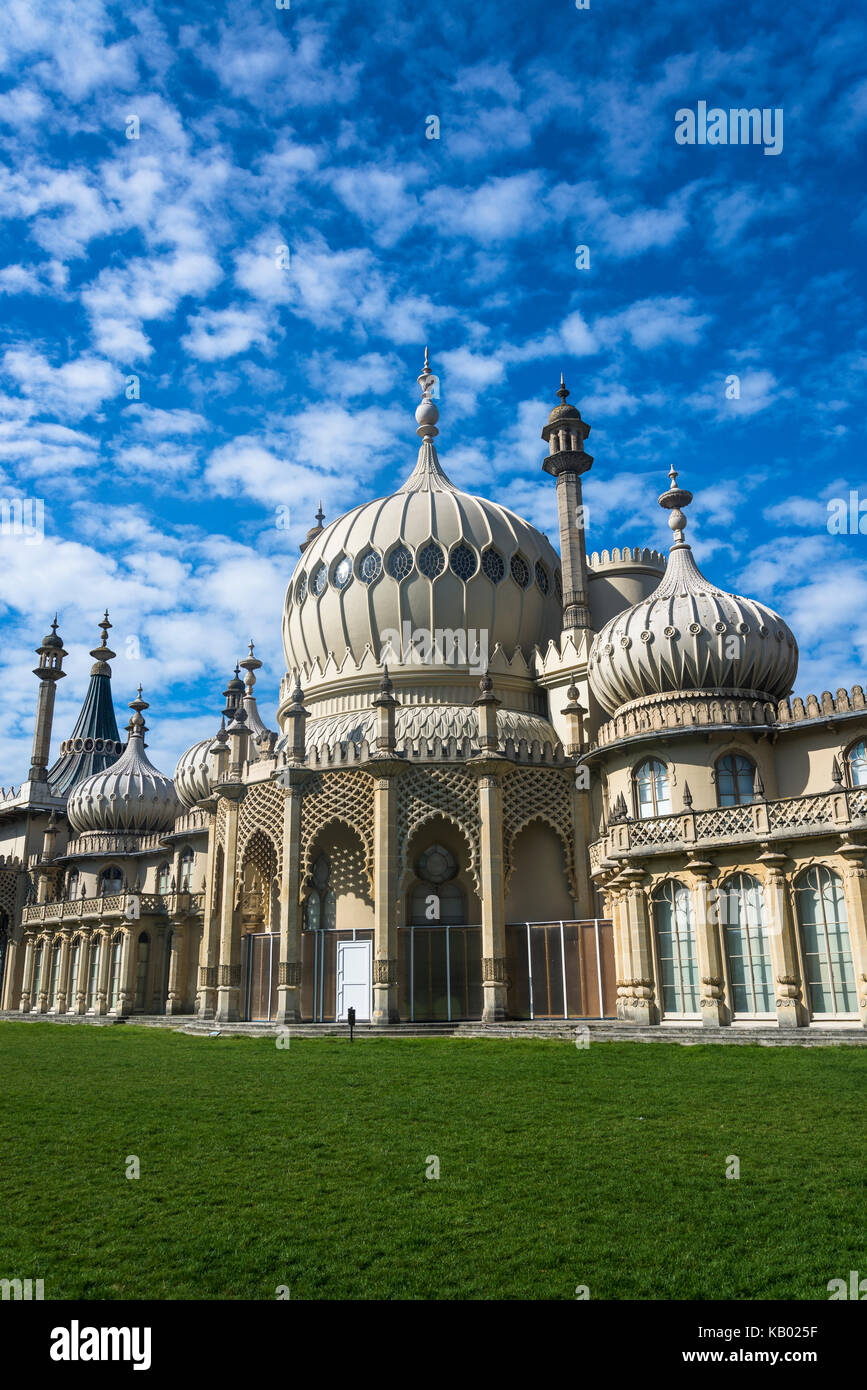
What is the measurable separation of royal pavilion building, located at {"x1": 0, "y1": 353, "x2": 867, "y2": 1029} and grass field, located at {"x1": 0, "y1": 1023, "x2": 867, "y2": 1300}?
522cm

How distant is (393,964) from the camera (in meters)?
24.1

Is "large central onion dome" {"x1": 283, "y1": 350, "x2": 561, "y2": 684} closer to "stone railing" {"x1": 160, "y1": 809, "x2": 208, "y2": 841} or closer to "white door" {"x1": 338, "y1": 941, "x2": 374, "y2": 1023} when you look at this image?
"stone railing" {"x1": 160, "y1": 809, "x2": 208, "y2": 841}

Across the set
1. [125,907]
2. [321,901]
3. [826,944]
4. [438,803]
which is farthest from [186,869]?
[826,944]

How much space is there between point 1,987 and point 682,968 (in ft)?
114

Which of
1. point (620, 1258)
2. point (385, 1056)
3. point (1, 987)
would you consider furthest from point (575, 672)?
point (1, 987)

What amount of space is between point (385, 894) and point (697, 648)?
360 inches

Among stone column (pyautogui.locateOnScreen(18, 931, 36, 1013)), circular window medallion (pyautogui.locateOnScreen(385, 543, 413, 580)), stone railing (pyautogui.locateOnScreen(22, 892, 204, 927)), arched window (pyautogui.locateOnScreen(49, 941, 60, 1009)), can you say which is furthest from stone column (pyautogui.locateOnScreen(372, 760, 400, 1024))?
stone column (pyautogui.locateOnScreen(18, 931, 36, 1013))

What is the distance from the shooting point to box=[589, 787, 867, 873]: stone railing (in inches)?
711

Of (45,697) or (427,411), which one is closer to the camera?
(427,411)

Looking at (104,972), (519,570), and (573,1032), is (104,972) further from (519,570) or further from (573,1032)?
(573,1032)

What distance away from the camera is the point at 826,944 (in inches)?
717

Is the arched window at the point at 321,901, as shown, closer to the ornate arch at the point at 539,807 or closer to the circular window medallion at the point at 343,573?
the ornate arch at the point at 539,807
